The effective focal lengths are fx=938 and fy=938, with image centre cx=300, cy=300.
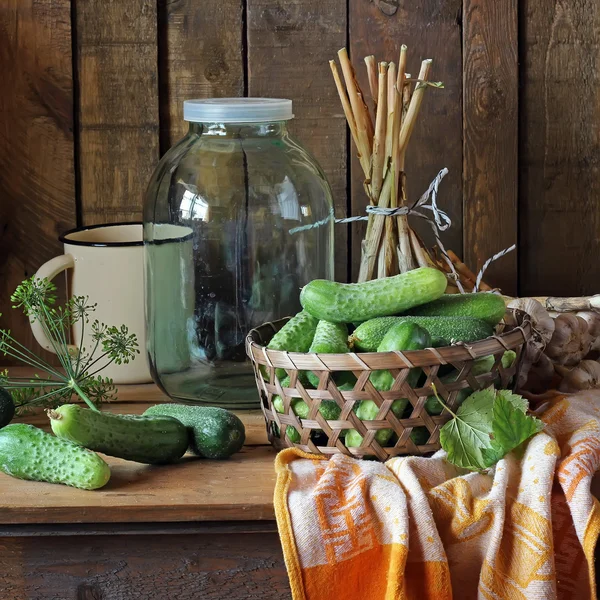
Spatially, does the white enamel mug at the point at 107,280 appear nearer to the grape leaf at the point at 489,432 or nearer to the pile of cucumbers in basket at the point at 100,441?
the pile of cucumbers in basket at the point at 100,441

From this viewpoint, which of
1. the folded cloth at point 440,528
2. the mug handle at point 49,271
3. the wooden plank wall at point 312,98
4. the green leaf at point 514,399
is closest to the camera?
the folded cloth at point 440,528

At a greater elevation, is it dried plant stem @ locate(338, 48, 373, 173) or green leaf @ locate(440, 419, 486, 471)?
dried plant stem @ locate(338, 48, 373, 173)

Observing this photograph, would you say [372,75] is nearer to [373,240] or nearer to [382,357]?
[373,240]

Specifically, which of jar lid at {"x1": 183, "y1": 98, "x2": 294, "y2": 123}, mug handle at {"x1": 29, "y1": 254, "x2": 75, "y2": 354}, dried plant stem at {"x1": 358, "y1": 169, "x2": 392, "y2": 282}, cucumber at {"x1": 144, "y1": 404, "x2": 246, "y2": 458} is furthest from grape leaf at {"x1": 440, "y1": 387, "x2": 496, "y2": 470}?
mug handle at {"x1": 29, "y1": 254, "x2": 75, "y2": 354}

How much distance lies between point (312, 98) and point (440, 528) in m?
0.77

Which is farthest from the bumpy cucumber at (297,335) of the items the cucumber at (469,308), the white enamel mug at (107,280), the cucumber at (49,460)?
the white enamel mug at (107,280)

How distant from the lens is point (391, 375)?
0.89 meters

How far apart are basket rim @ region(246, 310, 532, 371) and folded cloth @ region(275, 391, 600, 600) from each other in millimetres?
93

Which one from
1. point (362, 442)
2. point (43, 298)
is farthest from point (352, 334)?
point (43, 298)

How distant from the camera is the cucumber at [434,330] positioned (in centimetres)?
94

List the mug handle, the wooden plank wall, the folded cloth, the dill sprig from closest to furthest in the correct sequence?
the folded cloth
the dill sprig
the mug handle
the wooden plank wall

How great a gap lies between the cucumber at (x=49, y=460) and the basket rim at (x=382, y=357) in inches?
7.6

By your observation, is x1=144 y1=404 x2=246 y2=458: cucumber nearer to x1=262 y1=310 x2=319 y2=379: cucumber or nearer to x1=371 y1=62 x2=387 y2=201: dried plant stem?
x1=262 y1=310 x2=319 y2=379: cucumber

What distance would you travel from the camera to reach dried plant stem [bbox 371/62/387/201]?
115 centimetres
